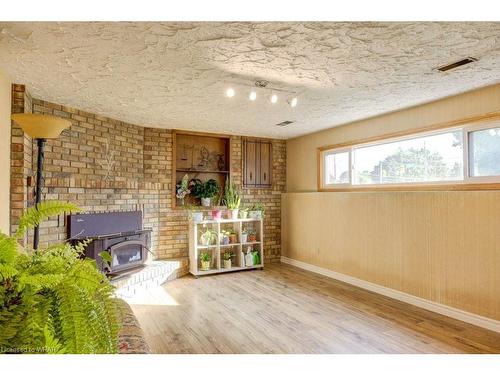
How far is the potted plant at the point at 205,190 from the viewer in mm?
5355

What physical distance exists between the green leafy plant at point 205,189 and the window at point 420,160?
1.81 m

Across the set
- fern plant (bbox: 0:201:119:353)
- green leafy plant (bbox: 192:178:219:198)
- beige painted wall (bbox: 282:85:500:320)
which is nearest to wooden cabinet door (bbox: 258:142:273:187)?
beige painted wall (bbox: 282:85:500:320)

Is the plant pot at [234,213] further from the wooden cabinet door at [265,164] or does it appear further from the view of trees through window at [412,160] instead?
the view of trees through window at [412,160]

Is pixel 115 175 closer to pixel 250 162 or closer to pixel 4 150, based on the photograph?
pixel 4 150

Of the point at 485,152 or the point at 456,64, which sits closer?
the point at 456,64

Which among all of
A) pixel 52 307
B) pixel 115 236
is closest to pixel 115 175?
pixel 115 236

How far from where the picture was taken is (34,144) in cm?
350

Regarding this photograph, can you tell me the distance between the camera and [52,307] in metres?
0.76

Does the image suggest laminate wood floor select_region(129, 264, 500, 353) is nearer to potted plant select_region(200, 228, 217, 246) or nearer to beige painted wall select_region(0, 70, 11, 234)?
potted plant select_region(200, 228, 217, 246)

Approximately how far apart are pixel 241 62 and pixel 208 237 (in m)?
3.22

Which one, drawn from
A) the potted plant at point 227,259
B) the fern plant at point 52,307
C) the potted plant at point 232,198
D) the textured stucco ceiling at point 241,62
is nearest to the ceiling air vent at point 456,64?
the textured stucco ceiling at point 241,62
